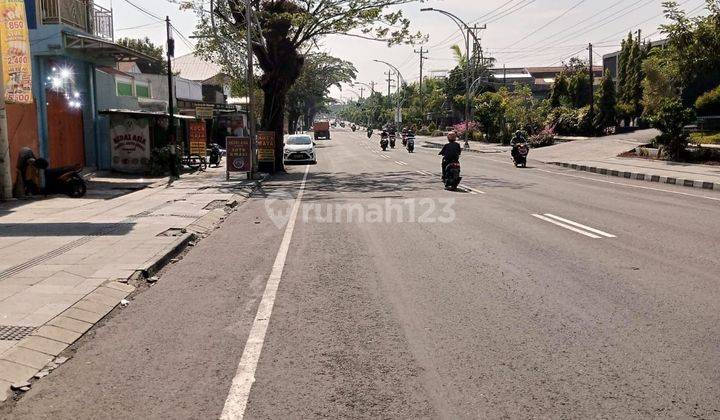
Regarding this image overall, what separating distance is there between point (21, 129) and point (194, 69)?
51868 mm

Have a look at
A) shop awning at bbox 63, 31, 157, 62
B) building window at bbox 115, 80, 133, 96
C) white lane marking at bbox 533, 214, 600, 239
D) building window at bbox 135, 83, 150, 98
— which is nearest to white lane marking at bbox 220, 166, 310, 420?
white lane marking at bbox 533, 214, 600, 239

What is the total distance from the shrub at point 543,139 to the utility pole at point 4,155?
124 ft

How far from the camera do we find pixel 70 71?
2158 cm

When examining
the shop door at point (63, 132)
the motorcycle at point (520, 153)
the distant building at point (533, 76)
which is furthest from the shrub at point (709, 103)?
the distant building at point (533, 76)

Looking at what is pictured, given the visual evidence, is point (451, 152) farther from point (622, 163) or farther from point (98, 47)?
point (622, 163)

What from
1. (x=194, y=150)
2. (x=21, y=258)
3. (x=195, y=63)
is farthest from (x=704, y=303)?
(x=195, y=63)

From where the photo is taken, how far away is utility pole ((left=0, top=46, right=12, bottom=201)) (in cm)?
1500

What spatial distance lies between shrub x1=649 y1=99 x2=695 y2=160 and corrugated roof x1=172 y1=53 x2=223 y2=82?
46.2 metres

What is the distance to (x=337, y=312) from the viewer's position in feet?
20.0

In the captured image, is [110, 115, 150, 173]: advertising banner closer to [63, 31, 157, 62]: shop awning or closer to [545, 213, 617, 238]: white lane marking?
[63, 31, 157, 62]: shop awning

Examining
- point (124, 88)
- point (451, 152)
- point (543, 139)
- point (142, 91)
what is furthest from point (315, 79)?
point (451, 152)

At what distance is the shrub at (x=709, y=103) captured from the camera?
124 ft

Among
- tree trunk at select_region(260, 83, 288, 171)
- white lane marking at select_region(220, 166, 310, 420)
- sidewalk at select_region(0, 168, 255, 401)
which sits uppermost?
tree trunk at select_region(260, 83, 288, 171)

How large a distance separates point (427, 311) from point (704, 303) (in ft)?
8.56
